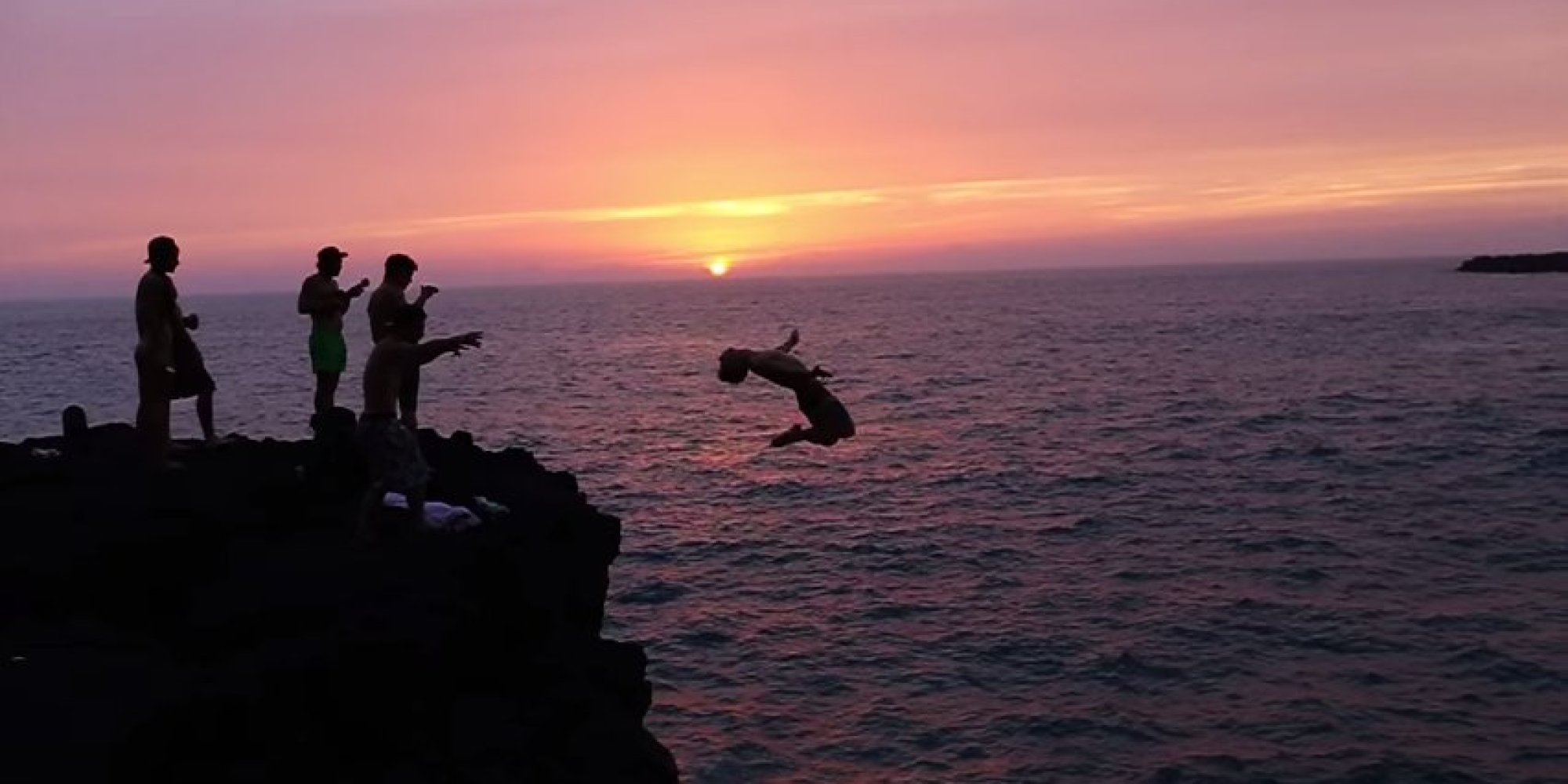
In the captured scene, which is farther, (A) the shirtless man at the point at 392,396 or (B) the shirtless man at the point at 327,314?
(B) the shirtless man at the point at 327,314

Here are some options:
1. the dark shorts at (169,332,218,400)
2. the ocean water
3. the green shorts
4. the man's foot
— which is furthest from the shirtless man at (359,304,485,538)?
the ocean water

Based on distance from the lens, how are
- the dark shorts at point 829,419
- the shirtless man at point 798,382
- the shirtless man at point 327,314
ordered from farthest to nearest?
the shirtless man at point 327,314, the dark shorts at point 829,419, the shirtless man at point 798,382

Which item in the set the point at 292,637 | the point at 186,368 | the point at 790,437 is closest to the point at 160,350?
the point at 186,368

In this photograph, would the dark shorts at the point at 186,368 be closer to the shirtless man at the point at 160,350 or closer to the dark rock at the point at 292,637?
the shirtless man at the point at 160,350

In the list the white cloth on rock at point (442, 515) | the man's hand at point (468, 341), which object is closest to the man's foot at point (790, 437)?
the man's hand at point (468, 341)

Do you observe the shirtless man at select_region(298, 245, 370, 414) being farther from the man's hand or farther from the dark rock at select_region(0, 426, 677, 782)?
the man's hand

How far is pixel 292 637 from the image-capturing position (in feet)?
29.2

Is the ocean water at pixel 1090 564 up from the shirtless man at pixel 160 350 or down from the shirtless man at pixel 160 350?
down

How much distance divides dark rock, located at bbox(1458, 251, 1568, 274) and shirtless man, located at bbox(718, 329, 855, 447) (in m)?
191

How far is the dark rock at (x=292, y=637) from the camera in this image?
294 inches

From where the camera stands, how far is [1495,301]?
109m

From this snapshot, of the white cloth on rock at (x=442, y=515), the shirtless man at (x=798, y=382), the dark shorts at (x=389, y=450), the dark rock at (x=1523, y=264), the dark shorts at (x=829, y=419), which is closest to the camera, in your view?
the shirtless man at (x=798, y=382)

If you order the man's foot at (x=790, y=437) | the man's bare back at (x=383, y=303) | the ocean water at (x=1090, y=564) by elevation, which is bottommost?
the ocean water at (x=1090, y=564)

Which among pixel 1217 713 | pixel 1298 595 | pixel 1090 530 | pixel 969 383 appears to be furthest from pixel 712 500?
pixel 969 383
